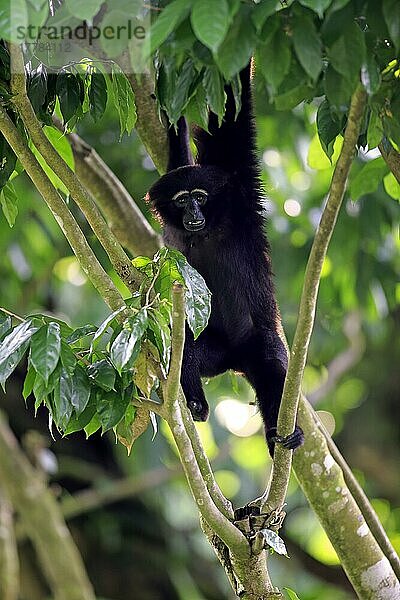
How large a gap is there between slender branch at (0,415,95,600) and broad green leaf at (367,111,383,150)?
3385 millimetres

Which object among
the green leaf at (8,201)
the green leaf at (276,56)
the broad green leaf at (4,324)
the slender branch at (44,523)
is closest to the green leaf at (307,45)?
the green leaf at (276,56)

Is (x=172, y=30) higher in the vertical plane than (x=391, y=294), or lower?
higher

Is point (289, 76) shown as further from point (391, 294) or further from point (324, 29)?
point (391, 294)

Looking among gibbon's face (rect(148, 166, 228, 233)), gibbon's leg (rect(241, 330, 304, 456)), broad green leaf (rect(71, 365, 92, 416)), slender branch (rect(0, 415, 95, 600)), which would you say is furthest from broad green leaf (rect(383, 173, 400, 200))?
slender branch (rect(0, 415, 95, 600))

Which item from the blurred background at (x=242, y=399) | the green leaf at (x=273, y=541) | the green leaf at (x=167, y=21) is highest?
the green leaf at (x=167, y=21)

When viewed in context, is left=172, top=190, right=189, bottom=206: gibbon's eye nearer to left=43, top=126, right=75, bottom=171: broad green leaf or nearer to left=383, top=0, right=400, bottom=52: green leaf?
left=43, top=126, right=75, bottom=171: broad green leaf

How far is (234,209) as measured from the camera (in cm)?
359

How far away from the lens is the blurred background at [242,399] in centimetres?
503

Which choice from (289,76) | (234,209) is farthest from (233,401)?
(289,76)

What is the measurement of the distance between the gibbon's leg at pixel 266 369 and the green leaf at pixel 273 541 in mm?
948

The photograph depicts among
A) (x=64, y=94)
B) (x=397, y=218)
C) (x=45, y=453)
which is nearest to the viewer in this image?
(x=64, y=94)

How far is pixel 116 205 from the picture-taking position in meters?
3.68

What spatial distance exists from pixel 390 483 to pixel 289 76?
5923mm

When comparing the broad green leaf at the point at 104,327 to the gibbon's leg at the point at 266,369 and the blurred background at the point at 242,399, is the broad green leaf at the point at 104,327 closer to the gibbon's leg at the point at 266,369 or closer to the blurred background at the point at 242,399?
the gibbon's leg at the point at 266,369
